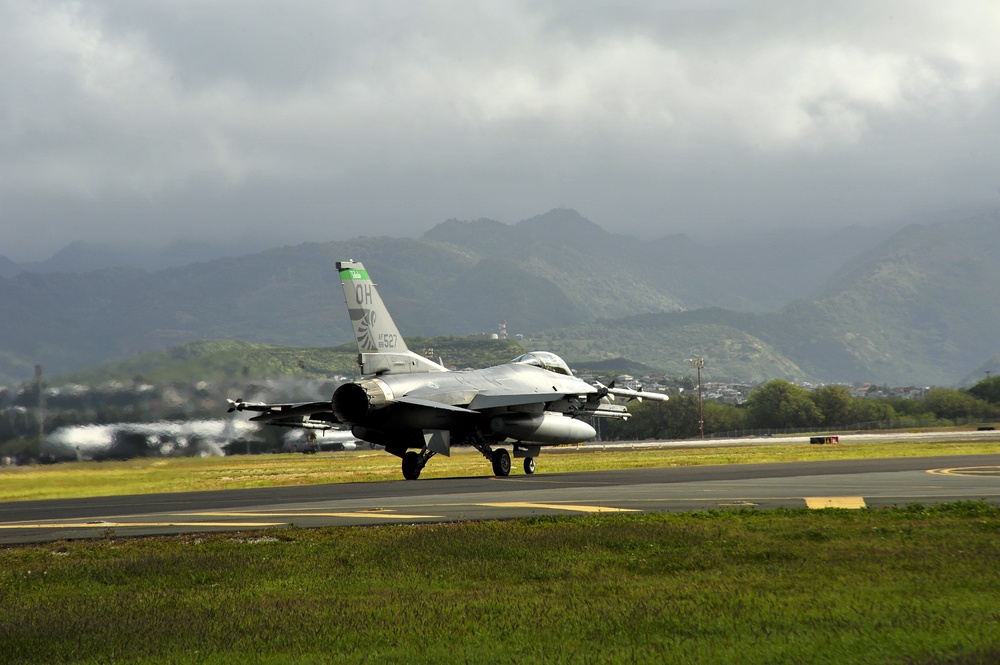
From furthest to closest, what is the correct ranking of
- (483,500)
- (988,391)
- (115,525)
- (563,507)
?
(988,391) → (483,500) → (563,507) → (115,525)

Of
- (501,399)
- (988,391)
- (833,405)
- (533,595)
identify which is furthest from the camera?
(833,405)

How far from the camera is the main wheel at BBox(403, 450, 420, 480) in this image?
38375 mm

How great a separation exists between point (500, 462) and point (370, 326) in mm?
7117

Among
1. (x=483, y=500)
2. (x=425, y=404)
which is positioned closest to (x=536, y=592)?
(x=483, y=500)

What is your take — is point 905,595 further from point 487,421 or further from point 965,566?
point 487,421

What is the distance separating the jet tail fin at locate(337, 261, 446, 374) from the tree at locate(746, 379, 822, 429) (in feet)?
430

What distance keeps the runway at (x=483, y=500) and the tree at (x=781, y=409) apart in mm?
127550

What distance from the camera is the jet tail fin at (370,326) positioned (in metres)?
37.4

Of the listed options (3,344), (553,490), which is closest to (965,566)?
(553,490)

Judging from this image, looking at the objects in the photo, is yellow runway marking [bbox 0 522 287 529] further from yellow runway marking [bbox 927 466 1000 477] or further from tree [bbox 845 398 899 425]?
tree [bbox 845 398 899 425]

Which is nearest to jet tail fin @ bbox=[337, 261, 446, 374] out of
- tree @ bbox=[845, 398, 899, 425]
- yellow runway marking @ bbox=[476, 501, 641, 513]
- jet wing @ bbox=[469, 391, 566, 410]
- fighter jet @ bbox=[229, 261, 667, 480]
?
fighter jet @ bbox=[229, 261, 667, 480]

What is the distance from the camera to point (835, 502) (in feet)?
72.3

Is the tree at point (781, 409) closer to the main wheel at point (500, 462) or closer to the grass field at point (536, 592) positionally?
the main wheel at point (500, 462)

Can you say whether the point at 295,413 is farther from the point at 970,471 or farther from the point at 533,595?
the point at 533,595
